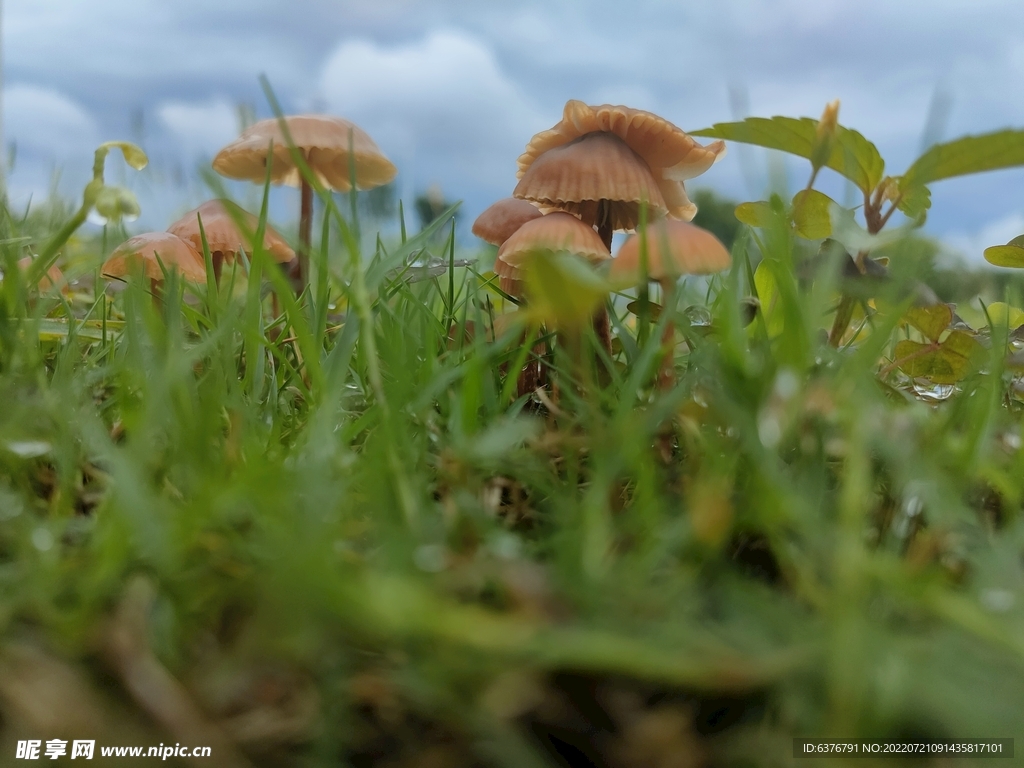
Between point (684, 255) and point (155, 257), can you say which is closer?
point (684, 255)

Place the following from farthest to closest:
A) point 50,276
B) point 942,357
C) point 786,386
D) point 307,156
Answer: point 307,156, point 50,276, point 942,357, point 786,386

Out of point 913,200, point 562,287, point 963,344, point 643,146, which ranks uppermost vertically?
point 643,146

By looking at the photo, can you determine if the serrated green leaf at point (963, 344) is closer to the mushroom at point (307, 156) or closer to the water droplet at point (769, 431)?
the water droplet at point (769, 431)

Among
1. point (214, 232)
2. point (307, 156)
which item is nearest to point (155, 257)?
point (214, 232)

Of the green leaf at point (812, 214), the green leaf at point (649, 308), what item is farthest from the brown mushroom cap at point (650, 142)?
the green leaf at point (649, 308)

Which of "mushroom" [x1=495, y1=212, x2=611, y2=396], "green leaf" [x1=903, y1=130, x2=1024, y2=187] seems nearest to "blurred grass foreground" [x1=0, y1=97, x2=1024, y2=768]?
"green leaf" [x1=903, y1=130, x2=1024, y2=187]

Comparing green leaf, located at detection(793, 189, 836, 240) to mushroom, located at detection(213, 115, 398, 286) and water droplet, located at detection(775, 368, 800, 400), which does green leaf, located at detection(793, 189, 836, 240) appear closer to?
water droplet, located at detection(775, 368, 800, 400)

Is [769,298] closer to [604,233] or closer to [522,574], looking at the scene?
[604,233]
